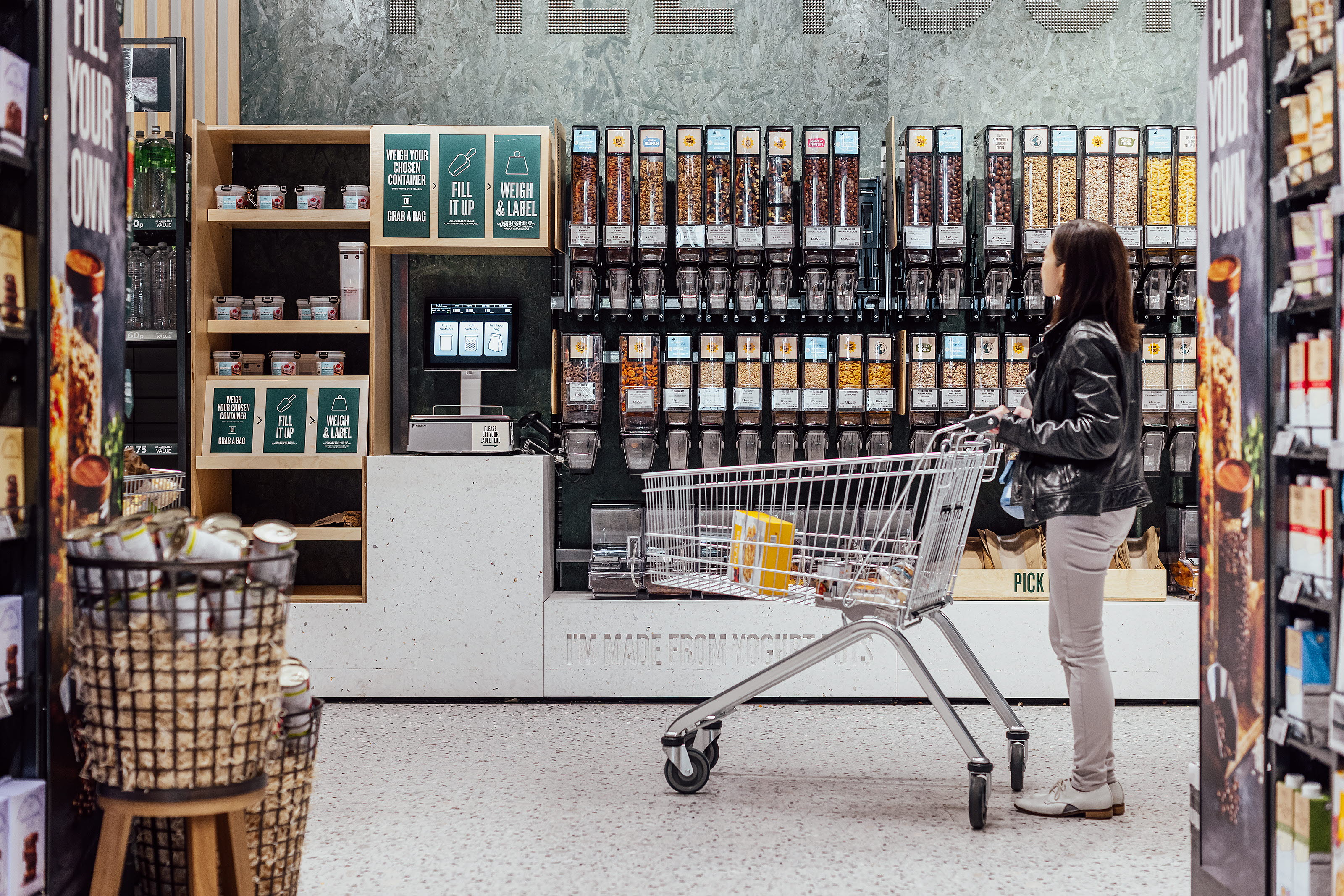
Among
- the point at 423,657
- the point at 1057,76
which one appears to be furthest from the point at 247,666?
the point at 1057,76

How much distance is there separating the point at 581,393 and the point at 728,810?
6.14ft

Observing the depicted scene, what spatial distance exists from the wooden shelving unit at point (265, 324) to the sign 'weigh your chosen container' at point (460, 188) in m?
0.14

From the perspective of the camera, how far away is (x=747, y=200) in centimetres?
416

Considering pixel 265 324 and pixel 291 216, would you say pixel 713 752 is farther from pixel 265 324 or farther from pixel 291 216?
pixel 291 216

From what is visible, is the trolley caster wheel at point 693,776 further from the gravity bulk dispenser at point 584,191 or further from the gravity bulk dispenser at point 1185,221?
the gravity bulk dispenser at point 1185,221

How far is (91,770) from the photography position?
182 cm

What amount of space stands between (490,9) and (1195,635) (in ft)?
12.6

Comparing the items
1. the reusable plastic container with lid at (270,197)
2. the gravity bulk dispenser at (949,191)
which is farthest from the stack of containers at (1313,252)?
the reusable plastic container with lid at (270,197)

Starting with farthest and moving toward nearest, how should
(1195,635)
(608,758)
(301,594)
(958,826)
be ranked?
(301,594) → (1195,635) → (608,758) → (958,826)

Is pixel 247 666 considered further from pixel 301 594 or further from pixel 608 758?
pixel 301 594

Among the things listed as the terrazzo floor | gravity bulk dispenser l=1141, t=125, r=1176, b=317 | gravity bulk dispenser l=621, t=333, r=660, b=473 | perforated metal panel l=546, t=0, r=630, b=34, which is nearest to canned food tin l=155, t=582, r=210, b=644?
the terrazzo floor

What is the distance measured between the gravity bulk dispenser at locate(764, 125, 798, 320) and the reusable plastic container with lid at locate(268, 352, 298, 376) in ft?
6.37

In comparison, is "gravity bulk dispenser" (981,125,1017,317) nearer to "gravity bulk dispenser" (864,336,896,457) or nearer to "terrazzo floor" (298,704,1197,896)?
"gravity bulk dispenser" (864,336,896,457)

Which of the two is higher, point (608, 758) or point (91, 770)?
point (91, 770)
